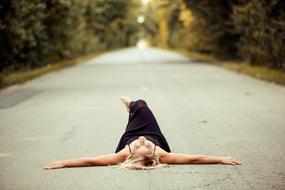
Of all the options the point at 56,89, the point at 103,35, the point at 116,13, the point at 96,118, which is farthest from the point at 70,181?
the point at 116,13

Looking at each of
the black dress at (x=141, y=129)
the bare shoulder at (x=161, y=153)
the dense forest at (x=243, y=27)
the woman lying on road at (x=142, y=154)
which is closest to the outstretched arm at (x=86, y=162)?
the woman lying on road at (x=142, y=154)

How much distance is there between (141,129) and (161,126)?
2916 millimetres

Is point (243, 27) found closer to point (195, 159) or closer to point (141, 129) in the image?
point (141, 129)

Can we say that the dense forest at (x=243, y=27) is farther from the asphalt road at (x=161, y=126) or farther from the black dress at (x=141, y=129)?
the black dress at (x=141, y=129)

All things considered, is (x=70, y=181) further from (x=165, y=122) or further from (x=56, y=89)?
(x=56, y=89)

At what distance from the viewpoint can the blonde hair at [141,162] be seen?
7.14 m

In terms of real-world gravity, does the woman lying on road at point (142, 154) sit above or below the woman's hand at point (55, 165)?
above

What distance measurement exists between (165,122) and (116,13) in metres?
68.8

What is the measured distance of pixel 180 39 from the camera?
201 ft

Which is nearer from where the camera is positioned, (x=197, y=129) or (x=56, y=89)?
(x=197, y=129)

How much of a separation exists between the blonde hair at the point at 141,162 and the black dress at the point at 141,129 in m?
0.28

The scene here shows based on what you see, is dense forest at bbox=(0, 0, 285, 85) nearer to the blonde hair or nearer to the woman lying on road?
the woman lying on road

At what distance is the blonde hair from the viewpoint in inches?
281

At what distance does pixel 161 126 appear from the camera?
34.9 feet
